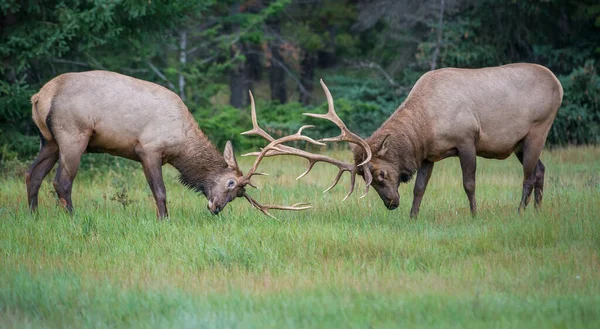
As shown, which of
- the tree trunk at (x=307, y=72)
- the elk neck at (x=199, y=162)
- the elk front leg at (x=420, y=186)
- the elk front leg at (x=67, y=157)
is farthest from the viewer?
the tree trunk at (x=307, y=72)

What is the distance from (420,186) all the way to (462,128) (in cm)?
84

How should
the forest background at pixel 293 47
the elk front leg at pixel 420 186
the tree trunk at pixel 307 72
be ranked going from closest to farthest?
the elk front leg at pixel 420 186
the forest background at pixel 293 47
the tree trunk at pixel 307 72

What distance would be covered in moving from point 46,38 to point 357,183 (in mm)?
5014

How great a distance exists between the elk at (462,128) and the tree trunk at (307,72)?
15425mm

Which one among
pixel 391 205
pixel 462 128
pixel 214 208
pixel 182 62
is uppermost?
pixel 462 128

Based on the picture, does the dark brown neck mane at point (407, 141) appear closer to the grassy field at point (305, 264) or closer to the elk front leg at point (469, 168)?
the elk front leg at point (469, 168)

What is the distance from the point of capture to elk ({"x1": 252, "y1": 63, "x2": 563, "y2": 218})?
9.59m

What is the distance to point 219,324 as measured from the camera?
18.0 ft

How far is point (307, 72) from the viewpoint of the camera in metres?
26.2

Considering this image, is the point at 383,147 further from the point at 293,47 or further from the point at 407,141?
the point at 293,47

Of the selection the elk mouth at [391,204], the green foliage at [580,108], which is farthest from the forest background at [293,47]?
the elk mouth at [391,204]

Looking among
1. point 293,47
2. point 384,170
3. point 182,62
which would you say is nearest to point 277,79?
point 293,47

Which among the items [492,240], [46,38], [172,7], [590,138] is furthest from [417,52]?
[492,240]

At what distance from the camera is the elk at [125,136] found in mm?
9406
